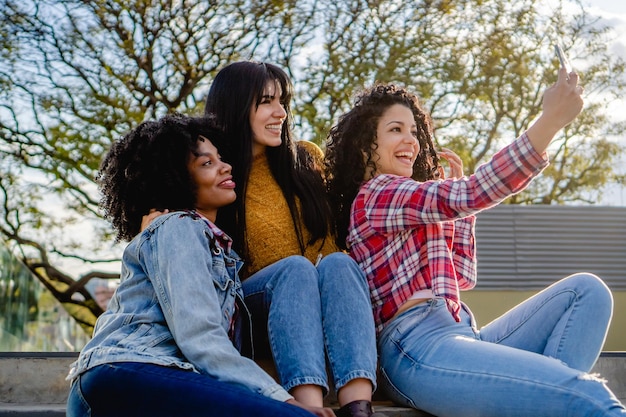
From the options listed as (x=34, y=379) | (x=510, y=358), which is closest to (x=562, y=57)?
(x=510, y=358)

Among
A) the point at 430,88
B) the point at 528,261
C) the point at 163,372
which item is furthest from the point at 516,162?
the point at 430,88

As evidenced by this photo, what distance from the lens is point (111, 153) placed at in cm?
282

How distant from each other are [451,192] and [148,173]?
974 millimetres

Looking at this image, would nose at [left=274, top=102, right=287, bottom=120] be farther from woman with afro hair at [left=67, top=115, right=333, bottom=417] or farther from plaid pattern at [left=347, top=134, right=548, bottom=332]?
woman with afro hair at [left=67, top=115, right=333, bottom=417]

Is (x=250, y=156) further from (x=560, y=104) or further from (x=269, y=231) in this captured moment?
(x=560, y=104)

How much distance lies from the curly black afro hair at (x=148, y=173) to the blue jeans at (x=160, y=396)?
0.62 metres

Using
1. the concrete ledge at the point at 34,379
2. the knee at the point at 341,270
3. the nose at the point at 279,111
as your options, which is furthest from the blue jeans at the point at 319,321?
the concrete ledge at the point at 34,379

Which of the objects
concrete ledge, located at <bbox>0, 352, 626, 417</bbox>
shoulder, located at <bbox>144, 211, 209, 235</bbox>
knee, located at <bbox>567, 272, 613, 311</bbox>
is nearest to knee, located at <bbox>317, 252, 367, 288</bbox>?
shoulder, located at <bbox>144, 211, 209, 235</bbox>

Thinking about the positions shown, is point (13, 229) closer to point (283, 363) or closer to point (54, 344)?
point (54, 344)

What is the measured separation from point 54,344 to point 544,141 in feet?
37.6

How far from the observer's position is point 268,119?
3.30 meters

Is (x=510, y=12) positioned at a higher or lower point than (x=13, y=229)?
higher

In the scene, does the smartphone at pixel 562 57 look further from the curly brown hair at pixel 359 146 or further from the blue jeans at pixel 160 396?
the blue jeans at pixel 160 396

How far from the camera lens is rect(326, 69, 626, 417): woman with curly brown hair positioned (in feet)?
7.88
